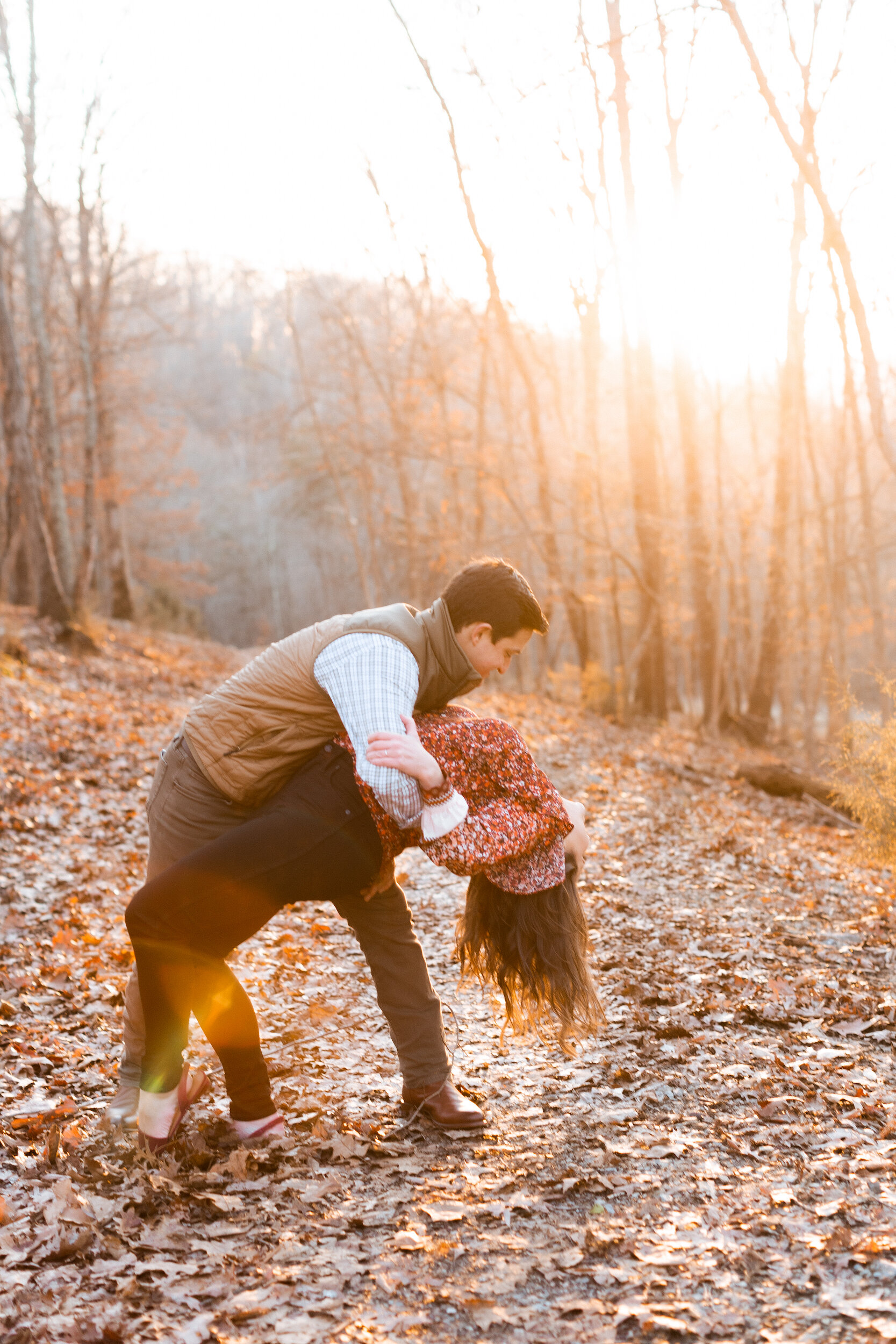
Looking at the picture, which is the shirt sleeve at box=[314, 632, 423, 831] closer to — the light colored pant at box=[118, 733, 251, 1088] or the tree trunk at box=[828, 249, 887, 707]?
the light colored pant at box=[118, 733, 251, 1088]

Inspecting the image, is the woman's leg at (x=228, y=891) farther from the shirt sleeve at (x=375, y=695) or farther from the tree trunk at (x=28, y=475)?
the tree trunk at (x=28, y=475)

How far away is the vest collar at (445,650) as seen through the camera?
2973 millimetres

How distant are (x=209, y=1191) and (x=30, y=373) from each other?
2243cm

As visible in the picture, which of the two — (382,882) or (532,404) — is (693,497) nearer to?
(532,404)

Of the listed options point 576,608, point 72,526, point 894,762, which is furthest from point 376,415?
point 894,762

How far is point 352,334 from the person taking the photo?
2767 centimetres

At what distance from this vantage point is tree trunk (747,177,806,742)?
17906 mm

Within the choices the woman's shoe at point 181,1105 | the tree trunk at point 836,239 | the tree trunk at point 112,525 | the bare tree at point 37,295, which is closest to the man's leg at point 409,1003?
the woman's shoe at point 181,1105

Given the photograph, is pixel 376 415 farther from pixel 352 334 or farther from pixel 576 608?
pixel 576 608

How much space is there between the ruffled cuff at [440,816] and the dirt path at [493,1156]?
1.10 m

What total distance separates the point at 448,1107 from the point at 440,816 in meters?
1.23

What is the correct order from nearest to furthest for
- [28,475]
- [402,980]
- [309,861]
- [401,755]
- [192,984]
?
[401,755] → [309,861] → [192,984] → [402,980] → [28,475]

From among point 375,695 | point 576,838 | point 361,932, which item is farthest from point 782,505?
point 375,695

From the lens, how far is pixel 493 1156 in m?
3.27
